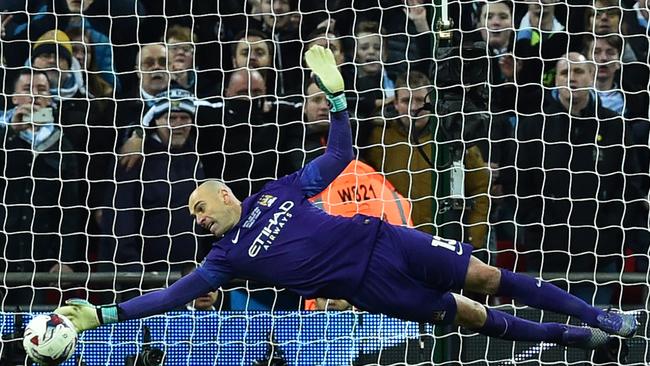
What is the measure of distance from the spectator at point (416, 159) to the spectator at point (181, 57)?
119 centimetres

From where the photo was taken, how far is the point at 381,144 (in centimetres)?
912

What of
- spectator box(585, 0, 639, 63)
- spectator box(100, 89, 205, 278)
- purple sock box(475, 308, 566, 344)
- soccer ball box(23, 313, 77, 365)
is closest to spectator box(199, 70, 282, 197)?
spectator box(100, 89, 205, 278)

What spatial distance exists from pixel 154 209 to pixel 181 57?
3.36 feet

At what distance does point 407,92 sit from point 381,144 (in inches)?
14.9

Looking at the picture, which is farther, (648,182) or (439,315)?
(648,182)

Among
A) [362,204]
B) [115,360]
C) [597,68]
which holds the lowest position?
[115,360]

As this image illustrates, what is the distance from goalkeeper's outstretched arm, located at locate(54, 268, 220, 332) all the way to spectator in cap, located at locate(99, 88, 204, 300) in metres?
1.26

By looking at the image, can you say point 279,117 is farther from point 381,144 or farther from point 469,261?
point 469,261

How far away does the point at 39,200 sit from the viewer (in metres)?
9.35

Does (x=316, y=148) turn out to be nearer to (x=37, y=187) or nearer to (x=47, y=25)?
(x=37, y=187)

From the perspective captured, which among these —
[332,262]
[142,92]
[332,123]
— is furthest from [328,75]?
[142,92]

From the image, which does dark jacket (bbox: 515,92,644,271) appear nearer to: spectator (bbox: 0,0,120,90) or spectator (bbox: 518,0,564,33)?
spectator (bbox: 518,0,564,33)

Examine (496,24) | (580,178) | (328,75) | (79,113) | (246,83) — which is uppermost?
(328,75)

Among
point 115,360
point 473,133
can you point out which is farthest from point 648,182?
point 115,360
